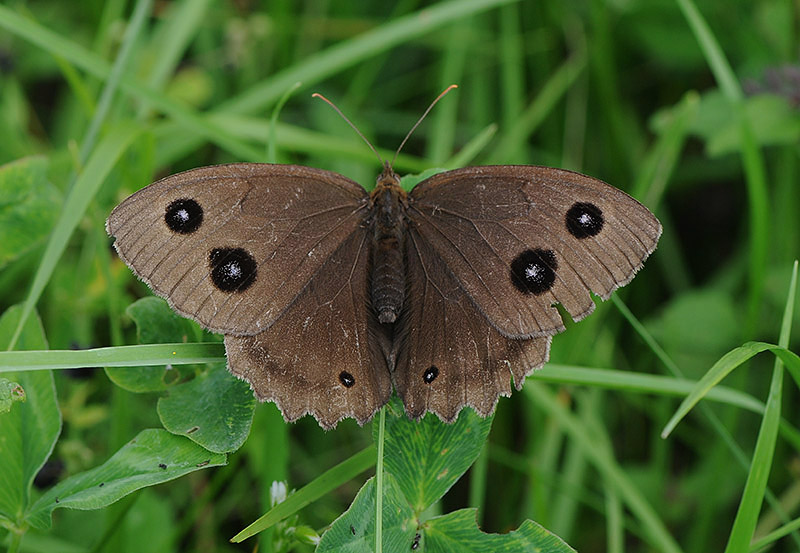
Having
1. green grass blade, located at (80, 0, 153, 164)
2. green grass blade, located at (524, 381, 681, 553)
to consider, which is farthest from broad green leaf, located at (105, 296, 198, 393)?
green grass blade, located at (524, 381, 681, 553)

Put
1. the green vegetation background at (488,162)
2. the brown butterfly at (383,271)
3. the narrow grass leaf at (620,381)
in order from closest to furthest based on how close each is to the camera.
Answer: the brown butterfly at (383,271)
the narrow grass leaf at (620,381)
the green vegetation background at (488,162)

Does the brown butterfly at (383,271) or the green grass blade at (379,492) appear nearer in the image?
the green grass blade at (379,492)

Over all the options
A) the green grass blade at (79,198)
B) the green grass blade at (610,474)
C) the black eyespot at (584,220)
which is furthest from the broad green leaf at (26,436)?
the green grass blade at (610,474)

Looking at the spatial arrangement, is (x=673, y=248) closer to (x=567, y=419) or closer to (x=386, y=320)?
(x=567, y=419)

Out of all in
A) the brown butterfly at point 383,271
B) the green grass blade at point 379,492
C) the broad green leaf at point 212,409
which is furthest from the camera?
the brown butterfly at point 383,271

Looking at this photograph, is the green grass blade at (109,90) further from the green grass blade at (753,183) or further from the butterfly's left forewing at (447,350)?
the green grass blade at (753,183)

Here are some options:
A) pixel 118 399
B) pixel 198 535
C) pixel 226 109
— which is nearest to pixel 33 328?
pixel 118 399

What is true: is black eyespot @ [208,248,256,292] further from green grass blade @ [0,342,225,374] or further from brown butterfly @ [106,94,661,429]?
green grass blade @ [0,342,225,374]
